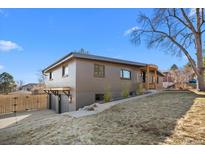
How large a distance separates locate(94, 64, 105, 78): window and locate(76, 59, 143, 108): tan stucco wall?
21 centimetres

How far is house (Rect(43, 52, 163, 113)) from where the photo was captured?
31.6 ft

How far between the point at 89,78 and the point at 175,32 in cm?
722

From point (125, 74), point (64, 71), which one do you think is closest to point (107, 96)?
point (125, 74)

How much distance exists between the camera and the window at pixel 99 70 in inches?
413

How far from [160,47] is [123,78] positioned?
3744 millimetres

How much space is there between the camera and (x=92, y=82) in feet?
33.7

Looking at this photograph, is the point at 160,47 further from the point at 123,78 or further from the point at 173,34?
the point at 123,78

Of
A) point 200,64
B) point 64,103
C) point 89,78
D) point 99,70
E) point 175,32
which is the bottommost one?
point 64,103

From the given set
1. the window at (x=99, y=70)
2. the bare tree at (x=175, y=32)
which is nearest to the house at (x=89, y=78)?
the window at (x=99, y=70)

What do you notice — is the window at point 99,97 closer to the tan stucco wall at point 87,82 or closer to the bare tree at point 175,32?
the tan stucco wall at point 87,82

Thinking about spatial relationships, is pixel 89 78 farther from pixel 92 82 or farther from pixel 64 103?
pixel 64 103

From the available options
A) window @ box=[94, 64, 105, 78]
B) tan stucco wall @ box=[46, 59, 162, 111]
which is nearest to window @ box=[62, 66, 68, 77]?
Result: tan stucco wall @ box=[46, 59, 162, 111]

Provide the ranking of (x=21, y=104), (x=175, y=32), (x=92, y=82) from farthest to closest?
(x=21, y=104) < (x=175, y=32) < (x=92, y=82)
